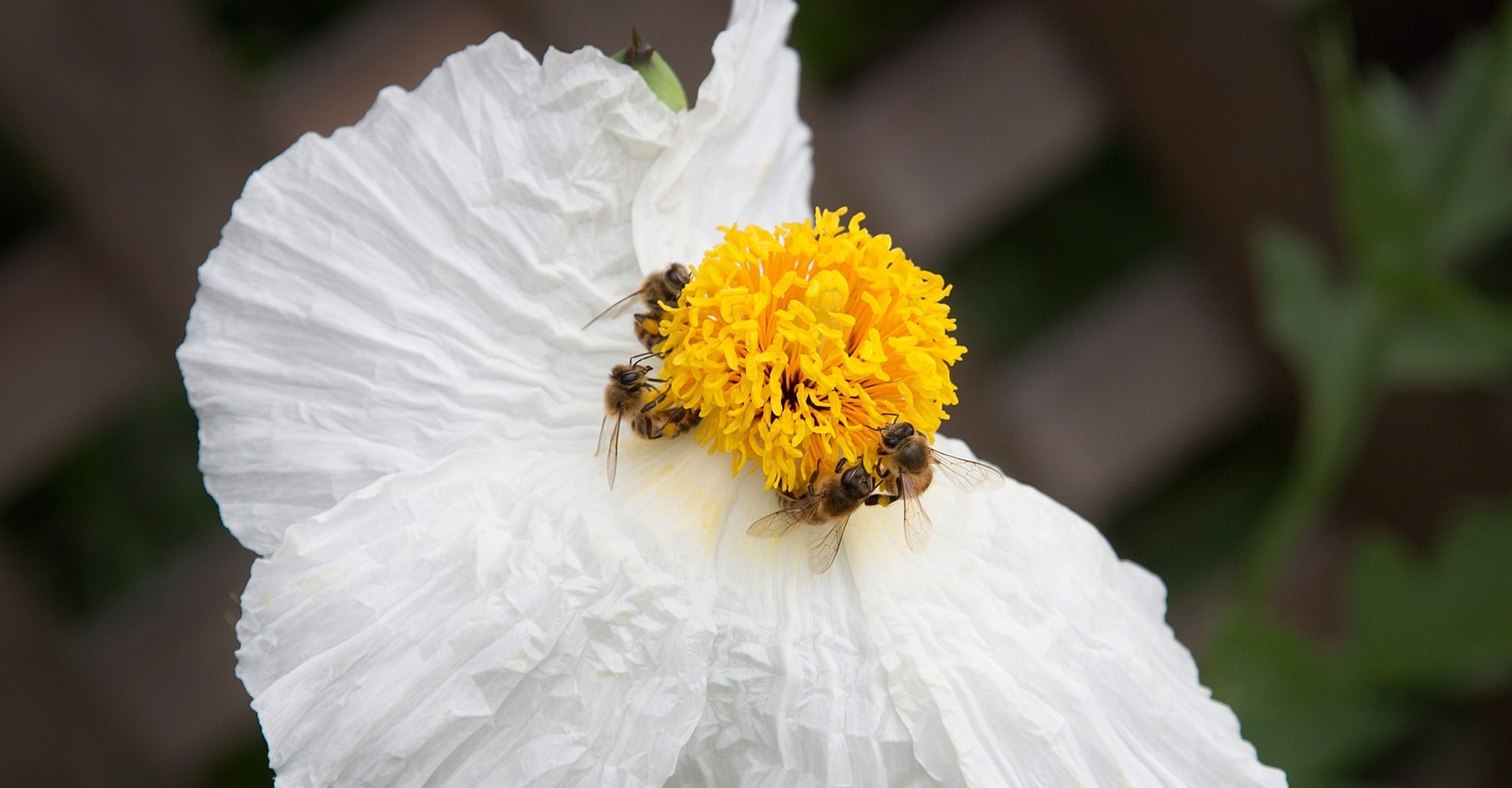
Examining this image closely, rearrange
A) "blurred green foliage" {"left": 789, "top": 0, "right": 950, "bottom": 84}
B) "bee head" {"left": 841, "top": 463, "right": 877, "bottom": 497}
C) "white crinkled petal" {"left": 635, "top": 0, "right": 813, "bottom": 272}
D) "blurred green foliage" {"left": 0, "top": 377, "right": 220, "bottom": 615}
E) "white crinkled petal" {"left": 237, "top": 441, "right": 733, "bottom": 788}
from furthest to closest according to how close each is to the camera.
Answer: "blurred green foliage" {"left": 789, "top": 0, "right": 950, "bottom": 84}, "blurred green foliage" {"left": 0, "top": 377, "right": 220, "bottom": 615}, "white crinkled petal" {"left": 635, "top": 0, "right": 813, "bottom": 272}, "bee head" {"left": 841, "top": 463, "right": 877, "bottom": 497}, "white crinkled petal" {"left": 237, "top": 441, "right": 733, "bottom": 788}

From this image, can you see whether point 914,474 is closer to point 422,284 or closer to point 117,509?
point 422,284

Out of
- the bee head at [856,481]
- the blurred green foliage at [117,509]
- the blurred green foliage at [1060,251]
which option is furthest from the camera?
the blurred green foliage at [1060,251]

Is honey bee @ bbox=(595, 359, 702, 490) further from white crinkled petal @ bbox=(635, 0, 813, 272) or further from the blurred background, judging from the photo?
the blurred background

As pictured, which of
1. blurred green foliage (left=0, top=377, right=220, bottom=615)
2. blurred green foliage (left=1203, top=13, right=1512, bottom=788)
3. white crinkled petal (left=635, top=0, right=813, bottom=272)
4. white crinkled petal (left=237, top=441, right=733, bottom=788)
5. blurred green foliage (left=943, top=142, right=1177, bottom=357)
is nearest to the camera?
white crinkled petal (left=237, top=441, right=733, bottom=788)

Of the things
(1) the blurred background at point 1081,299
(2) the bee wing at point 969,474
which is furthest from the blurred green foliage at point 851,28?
(2) the bee wing at point 969,474

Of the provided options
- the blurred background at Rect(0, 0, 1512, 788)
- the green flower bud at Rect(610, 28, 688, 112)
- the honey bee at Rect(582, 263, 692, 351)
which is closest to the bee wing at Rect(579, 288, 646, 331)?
the honey bee at Rect(582, 263, 692, 351)

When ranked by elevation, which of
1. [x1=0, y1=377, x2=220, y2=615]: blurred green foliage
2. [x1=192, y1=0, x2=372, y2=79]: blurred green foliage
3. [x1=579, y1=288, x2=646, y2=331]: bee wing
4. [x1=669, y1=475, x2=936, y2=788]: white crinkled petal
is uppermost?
[x1=192, y1=0, x2=372, y2=79]: blurred green foliage

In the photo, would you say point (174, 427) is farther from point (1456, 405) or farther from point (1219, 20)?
point (1456, 405)

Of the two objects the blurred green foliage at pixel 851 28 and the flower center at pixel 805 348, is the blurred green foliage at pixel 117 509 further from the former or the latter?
the flower center at pixel 805 348
